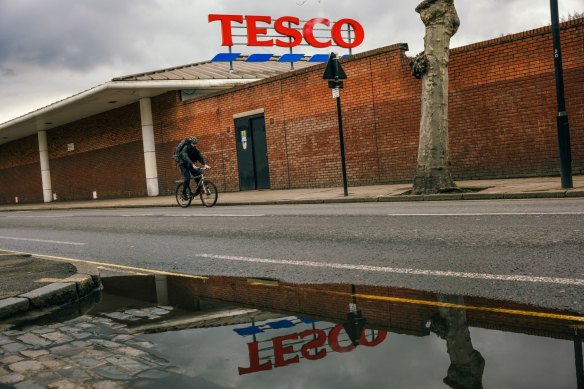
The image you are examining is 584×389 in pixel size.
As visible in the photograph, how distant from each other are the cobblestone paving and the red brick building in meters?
12.7

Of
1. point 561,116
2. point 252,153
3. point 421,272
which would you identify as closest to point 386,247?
point 421,272

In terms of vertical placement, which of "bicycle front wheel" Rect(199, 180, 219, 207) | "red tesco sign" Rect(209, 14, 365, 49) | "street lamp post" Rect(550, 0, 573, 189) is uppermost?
"red tesco sign" Rect(209, 14, 365, 49)

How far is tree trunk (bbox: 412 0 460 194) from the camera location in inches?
521

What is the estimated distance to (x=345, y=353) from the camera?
323 cm

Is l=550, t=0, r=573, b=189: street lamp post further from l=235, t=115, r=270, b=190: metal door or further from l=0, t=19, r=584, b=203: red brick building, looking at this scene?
l=235, t=115, r=270, b=190: metal door

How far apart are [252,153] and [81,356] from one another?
19304mm

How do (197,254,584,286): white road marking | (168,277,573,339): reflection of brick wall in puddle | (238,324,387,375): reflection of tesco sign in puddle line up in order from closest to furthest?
(238,324,387,375): reflection of tesco sign in puddle, (168,277,573,339): reflection of brick wall in puddle, (197,254,584,286): white road marking

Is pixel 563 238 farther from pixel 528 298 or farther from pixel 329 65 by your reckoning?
pixel 329 65

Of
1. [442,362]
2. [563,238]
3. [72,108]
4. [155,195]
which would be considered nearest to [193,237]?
[563,238]

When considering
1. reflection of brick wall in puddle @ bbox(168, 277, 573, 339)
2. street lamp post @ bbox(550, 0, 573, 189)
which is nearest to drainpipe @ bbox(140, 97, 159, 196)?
street lamp post @ bbox(550, 0, 573, 189)

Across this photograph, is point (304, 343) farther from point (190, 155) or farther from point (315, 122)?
point (315, 122)

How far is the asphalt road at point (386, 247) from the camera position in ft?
16.1

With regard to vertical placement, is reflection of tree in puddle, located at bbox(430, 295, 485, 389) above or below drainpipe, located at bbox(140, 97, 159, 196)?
below

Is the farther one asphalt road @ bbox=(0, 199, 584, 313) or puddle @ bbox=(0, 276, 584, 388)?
asphalt road @ bbox=(0, 199, 584, 313)
